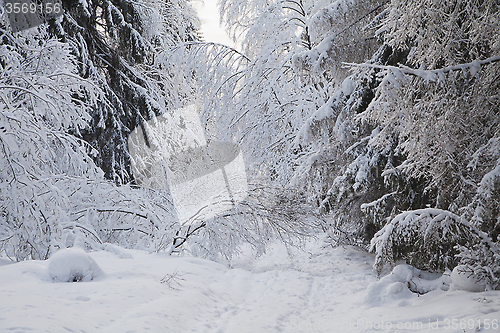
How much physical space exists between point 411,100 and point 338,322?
2755 mm

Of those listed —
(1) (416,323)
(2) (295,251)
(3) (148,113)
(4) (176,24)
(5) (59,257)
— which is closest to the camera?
(1) (416,323)

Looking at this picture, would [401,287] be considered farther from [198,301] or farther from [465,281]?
[198,301]

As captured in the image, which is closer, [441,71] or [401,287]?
[441,71]

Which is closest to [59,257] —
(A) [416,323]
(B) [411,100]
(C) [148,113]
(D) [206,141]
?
(A) [416,323]

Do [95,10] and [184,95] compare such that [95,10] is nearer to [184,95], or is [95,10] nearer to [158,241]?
[184,95]

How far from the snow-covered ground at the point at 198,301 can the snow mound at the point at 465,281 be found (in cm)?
15

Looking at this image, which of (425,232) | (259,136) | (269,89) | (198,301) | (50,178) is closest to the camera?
(425,232)

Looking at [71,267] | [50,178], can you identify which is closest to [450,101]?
[71,267]

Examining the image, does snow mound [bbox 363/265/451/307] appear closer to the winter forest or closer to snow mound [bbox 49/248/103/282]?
the winter forest

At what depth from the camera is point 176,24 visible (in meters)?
11.0

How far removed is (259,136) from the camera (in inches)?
393

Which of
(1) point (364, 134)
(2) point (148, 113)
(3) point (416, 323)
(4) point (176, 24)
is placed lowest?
(3) point (416, 323)

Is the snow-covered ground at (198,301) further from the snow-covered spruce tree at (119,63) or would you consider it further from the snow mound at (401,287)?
the snow-covered spruce tree at (119,63)

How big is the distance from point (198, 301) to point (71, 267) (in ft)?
4.91
